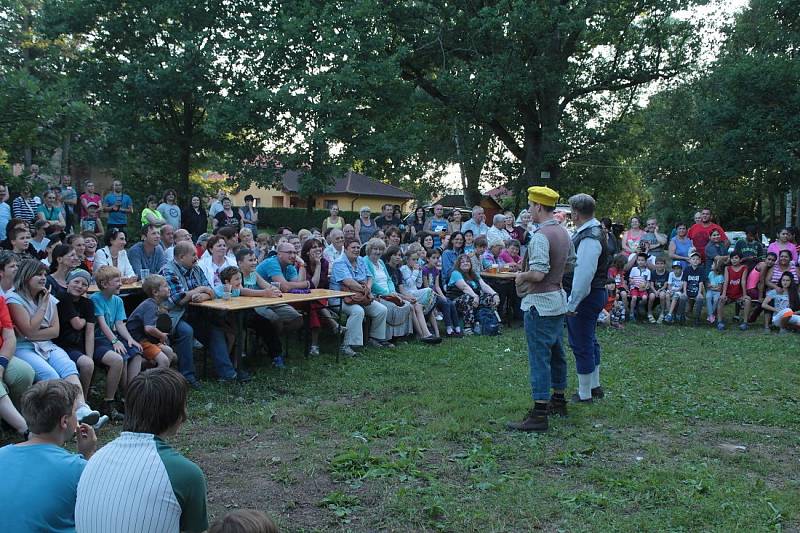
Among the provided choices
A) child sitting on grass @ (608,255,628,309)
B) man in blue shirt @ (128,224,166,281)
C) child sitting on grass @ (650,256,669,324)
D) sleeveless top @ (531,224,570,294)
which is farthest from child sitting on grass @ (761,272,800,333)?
man in blue shirt @ (128,224,166,281)

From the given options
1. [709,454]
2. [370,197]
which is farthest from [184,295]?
[370,197]

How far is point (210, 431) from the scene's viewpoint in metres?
5.45

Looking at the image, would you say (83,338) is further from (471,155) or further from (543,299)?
(471,155)

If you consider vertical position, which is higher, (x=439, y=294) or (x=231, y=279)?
(x=231, y=279)

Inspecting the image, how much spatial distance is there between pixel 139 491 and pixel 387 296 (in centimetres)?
722

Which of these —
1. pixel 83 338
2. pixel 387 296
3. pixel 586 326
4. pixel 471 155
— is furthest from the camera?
pixel 471 155

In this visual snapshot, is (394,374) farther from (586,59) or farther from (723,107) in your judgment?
(586,59)

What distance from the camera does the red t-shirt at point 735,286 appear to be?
11945mm

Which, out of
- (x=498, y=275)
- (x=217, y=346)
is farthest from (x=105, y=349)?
(x=498, y=275)

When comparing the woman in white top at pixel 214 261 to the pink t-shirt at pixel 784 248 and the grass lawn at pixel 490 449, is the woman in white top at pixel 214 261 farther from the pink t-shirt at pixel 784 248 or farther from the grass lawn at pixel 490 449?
the pink t-shirt at pixel 784 248

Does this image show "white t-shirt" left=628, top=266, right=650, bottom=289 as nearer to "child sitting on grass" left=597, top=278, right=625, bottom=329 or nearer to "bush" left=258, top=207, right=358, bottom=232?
"child sitting on grass" left=597, top=278, right=625, bottom=329

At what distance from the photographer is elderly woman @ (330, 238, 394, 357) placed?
340 inches

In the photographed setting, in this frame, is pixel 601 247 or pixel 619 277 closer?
pixel 601 247

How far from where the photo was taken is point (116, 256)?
7.77m
